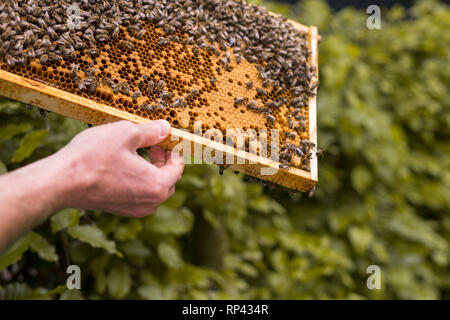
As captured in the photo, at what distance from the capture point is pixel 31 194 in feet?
5.40

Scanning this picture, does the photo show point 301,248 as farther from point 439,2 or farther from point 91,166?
point 439,2

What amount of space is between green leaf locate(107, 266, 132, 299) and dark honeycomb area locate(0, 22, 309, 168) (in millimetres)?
1517

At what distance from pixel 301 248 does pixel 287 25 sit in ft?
9.92

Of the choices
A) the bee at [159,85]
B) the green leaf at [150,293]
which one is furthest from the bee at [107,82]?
the green leaf at [150,293]

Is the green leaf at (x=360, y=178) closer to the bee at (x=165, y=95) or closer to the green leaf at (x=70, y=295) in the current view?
the bee at (x=165, y=95)

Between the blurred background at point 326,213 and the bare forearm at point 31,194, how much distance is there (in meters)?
1.02

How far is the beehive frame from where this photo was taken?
199cm

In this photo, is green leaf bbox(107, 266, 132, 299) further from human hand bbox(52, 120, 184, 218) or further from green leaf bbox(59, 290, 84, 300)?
human hand bbox(52, 120, 184, 218)

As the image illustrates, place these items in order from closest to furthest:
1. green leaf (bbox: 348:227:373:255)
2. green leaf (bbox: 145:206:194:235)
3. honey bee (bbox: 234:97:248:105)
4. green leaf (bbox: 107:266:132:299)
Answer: honey bee (bbox: 234:97:248:105)
green leaf (bbox: 107:266:132:299)
green leaf (bbox: 145:206:194:235)
green leaf (bbox: 348:227:373:255)

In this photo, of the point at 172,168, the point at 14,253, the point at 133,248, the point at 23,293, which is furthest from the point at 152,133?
the point at 23,293

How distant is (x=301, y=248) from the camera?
5.12 meters

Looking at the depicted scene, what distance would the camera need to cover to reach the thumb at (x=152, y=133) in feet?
6.48

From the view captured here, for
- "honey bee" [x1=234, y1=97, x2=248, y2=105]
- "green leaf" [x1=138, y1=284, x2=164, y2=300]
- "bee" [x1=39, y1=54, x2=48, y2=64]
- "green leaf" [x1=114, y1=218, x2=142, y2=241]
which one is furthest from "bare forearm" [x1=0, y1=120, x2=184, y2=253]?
"green leaf" [x1=138, y1=284, x2=164, y2=300]
